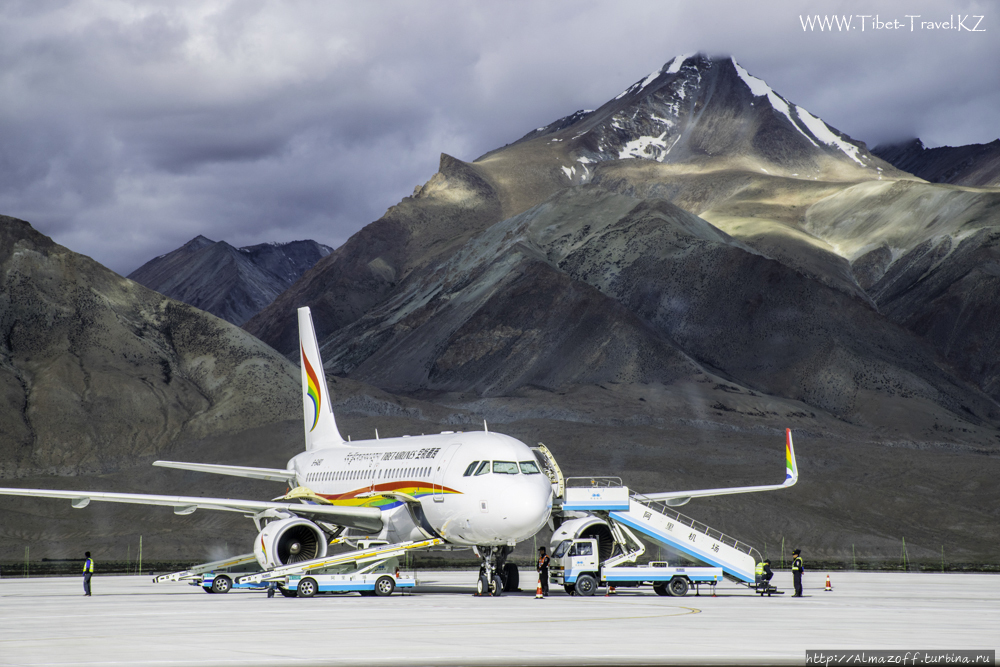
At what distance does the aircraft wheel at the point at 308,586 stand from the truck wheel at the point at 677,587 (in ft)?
34.8

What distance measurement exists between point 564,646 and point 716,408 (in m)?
91.7

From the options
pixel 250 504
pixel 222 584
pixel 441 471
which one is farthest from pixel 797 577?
pixel 222 584

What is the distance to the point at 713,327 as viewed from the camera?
429 ft

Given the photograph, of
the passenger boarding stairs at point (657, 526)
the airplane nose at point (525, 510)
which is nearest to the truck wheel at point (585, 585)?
the passenger boarding stairs at point (657, 526)

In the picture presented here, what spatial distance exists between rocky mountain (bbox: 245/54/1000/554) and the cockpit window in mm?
37954

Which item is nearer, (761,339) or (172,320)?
(172,320)

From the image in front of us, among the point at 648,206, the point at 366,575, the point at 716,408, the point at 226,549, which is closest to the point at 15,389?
the point at 226,549

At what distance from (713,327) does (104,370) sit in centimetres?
6983

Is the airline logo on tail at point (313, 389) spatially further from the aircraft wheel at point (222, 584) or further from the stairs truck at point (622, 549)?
the stairs truck at point (622, 549)

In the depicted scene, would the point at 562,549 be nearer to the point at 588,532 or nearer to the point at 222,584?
the point at 588,532

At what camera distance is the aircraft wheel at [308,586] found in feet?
100

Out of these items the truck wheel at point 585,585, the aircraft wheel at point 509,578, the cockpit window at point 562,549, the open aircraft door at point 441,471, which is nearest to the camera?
the open aircraft door at point 441,471

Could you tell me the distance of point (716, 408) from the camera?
106125mm

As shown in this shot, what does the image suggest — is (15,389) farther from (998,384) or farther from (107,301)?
(998,384)
